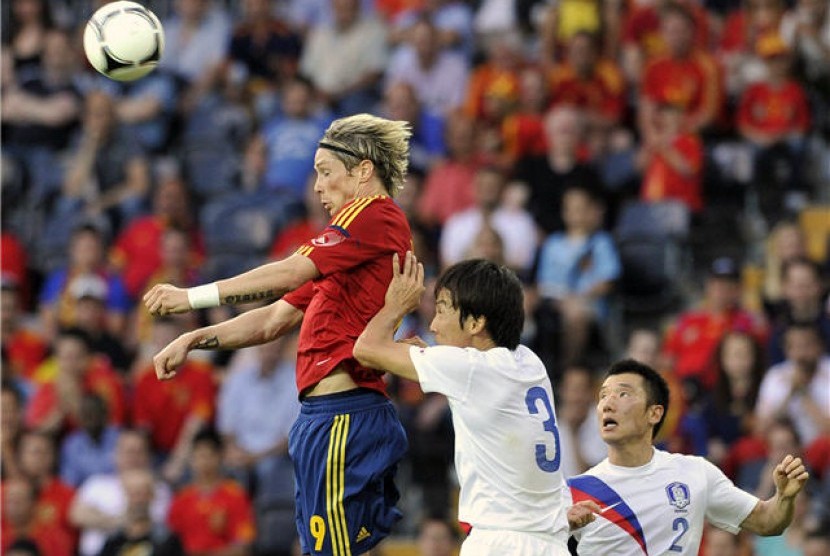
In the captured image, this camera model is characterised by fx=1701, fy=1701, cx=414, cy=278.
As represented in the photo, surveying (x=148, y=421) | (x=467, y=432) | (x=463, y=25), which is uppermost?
(x=463, y=25)

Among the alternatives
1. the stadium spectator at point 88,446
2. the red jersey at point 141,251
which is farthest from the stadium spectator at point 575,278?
the stadium spectator at point 88,446

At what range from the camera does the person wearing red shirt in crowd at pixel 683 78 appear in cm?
1456

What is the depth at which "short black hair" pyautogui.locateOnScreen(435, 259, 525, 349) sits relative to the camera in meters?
6.63

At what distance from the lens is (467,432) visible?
6.64 m

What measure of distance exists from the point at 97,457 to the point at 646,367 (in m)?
7.05

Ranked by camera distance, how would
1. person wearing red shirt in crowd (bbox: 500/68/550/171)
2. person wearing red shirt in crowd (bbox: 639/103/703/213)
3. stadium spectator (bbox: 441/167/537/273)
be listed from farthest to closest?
person wearing red shirt in crowd (bbox: 500/68/550/171) < person wearing red shirt in crowd (bbox: 639/103/703/213) < stadium spectator (bbox: 441/167/537/273)

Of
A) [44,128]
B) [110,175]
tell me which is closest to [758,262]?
[110,175]

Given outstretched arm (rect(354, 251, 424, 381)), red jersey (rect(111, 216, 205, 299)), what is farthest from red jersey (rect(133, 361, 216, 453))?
outstretched arm (rect(354, 251, 424, 381))

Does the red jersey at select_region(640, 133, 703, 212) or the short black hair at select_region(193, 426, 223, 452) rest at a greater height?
the red jersey at select_region(640, 133, 703, 212)

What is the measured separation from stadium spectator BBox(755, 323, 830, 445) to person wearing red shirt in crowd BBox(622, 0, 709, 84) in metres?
4.29

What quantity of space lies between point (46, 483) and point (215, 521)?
1655mm

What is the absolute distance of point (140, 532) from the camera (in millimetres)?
12305

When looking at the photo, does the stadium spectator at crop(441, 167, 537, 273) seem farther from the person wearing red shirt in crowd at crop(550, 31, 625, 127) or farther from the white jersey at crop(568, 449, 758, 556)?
the white jersey at crop(568, 449, 758, 556)

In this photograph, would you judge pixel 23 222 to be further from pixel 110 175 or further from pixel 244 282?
pixel 244 282
